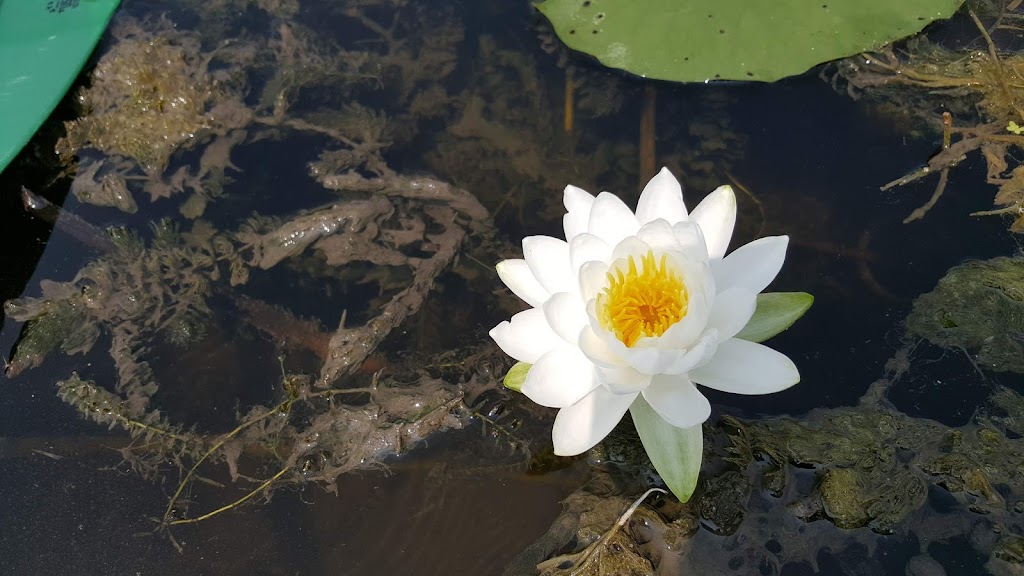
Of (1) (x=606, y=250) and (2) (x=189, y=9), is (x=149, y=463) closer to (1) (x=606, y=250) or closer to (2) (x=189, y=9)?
(1) (x=606, y=250)

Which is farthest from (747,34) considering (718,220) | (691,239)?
(691,239)

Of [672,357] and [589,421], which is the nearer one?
[672,357]

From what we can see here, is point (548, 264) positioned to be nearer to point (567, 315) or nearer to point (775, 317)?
point (567, 315)

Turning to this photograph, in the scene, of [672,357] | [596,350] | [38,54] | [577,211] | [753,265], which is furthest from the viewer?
[38,54]

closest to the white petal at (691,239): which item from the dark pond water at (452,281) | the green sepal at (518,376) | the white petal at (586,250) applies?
the white petal at (586,250)

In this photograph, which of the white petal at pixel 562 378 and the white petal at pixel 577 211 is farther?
the white petal at pixel 577 211

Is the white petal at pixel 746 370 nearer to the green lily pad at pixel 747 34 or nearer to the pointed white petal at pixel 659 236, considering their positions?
the pointed white petal at pixel 659 236

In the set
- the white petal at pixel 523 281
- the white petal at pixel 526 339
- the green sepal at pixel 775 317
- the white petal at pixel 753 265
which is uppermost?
the white petal at pixel 753 265
